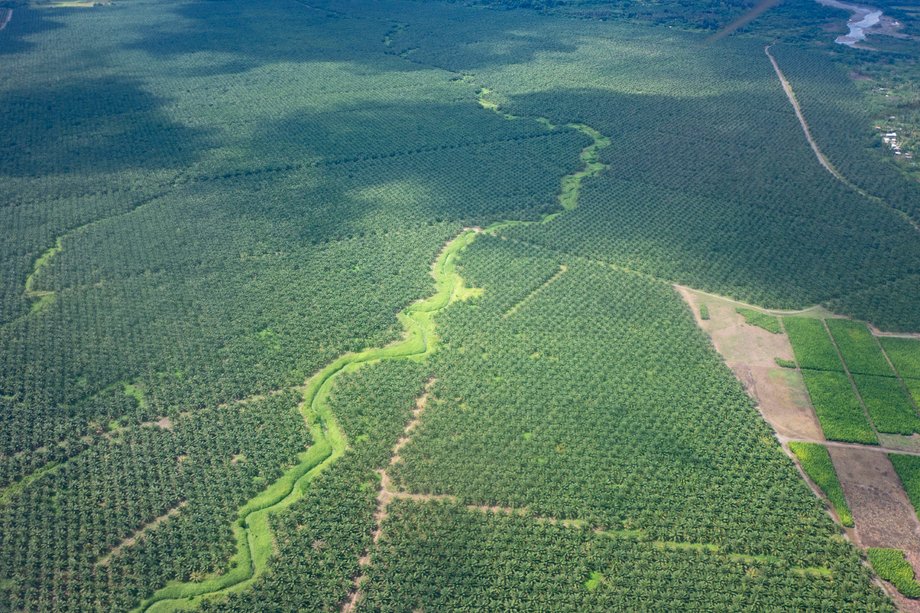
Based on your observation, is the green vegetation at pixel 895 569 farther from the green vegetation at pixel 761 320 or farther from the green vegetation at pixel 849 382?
the green vegetation at pixel 761 320

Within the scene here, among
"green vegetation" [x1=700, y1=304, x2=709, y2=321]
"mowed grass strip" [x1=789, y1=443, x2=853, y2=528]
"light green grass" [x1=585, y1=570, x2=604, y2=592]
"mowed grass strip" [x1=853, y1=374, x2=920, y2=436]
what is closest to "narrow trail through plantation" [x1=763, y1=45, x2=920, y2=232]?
"mowed grass strip" [x1=853, y1=374, x2=920, y2=436]

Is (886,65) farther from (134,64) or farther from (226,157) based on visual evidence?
(134,64)

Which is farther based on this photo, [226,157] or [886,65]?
[886,65]

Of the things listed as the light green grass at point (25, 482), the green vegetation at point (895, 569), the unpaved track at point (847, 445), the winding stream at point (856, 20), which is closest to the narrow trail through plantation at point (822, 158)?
the winding stream at point (856, 20)

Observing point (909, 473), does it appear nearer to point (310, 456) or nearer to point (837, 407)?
point (837, 407)

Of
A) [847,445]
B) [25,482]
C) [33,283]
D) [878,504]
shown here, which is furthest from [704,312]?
[33,283]

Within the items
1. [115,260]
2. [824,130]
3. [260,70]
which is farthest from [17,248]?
[824,130]
